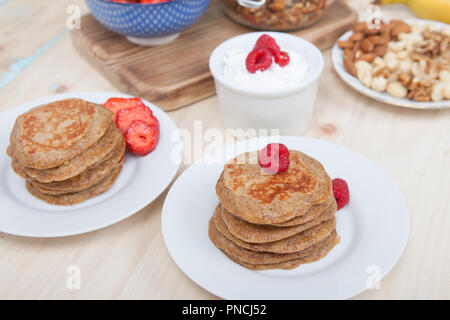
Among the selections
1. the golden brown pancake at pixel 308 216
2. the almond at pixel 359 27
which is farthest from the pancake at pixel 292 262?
the almond at pixel 359 27

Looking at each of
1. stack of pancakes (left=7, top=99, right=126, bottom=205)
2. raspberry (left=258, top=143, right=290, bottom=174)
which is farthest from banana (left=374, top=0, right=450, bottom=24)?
stack of pancakes (left=7, top=99, right=126, bottom=205)

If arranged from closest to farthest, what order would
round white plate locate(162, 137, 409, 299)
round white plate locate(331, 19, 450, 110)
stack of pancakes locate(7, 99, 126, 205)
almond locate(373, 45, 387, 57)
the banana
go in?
1. round white plate locate(162, 137, 409, 299)
2. stack of pancakes locate(7, 99, 126, 205)
3. round white plate locate(331, 19, 450, 110)
4. almond locate(373, 45, 387, 57)
5. the banana

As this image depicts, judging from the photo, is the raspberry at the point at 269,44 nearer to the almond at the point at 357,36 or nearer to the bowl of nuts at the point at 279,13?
the bowl of nuts at the point at 279,13

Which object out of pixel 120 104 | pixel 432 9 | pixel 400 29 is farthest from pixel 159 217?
pixel 432 9

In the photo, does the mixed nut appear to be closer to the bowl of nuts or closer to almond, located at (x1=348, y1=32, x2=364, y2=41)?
almond, located at (x1=348, y1=32, x2=364, y2=41)

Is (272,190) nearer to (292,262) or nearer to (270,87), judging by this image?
(292,262)
